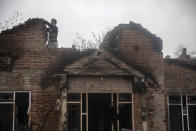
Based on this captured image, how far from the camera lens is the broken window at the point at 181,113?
11781 mm

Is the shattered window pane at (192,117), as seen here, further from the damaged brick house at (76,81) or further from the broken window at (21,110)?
the broken window at (21,110)

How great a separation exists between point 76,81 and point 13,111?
9.86 ft

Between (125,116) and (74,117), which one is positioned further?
(125,116)

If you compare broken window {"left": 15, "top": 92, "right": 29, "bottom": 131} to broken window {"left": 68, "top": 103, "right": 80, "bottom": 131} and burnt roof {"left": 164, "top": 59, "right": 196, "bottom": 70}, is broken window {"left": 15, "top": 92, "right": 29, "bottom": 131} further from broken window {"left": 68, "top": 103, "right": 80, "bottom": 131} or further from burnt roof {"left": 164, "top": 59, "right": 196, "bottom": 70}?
burnt roof {"left": 164, "top": 59, "right": 196, "bottom": 70}

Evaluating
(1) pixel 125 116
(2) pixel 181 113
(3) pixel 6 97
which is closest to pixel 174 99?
(2) pixel 181 113

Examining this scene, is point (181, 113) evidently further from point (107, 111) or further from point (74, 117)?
point (74, 117)

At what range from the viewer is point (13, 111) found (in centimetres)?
945

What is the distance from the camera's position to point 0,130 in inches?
365

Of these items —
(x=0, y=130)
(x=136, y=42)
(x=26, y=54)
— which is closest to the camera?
(x=0, y=130)

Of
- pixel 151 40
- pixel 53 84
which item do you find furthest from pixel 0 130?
pixel 151 40

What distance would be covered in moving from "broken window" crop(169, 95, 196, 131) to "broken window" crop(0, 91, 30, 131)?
748cm

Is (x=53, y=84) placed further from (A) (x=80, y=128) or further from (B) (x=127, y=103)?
(B) (x=127, y=103)

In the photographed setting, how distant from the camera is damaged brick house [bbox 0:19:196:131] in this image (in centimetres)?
953

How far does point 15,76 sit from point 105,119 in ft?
16.1
